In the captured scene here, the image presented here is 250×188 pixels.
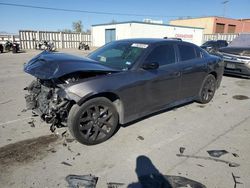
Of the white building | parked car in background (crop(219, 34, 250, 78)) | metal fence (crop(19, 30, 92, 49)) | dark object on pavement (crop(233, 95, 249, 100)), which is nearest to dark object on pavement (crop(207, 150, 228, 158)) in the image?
dark object on pavement (crop(233, 95, 249, 100))

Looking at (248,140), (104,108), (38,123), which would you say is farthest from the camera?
(38,123)

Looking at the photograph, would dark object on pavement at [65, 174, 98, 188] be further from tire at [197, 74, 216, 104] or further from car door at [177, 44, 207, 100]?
tire at [197, 74, 216, 104]

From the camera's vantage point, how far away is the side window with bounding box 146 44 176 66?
4509 mm

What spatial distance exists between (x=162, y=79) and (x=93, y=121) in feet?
5.33

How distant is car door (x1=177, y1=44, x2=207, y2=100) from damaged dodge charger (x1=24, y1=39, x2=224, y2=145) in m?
0.02

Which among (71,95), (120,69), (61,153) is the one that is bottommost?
(61,153)

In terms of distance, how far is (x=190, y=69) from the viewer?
5.27 metres

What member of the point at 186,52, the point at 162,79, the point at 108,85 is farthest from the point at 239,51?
the point at 108,85

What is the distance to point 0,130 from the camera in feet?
14.3

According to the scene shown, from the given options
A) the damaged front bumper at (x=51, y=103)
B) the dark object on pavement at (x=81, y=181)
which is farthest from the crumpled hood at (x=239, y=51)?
the dark object on pavement at (x=81, y=181)

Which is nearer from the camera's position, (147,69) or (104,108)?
(104,108)

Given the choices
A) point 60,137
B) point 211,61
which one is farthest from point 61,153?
point 211,61

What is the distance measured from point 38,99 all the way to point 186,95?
126 inches

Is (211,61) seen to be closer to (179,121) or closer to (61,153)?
Result: (179,121)
